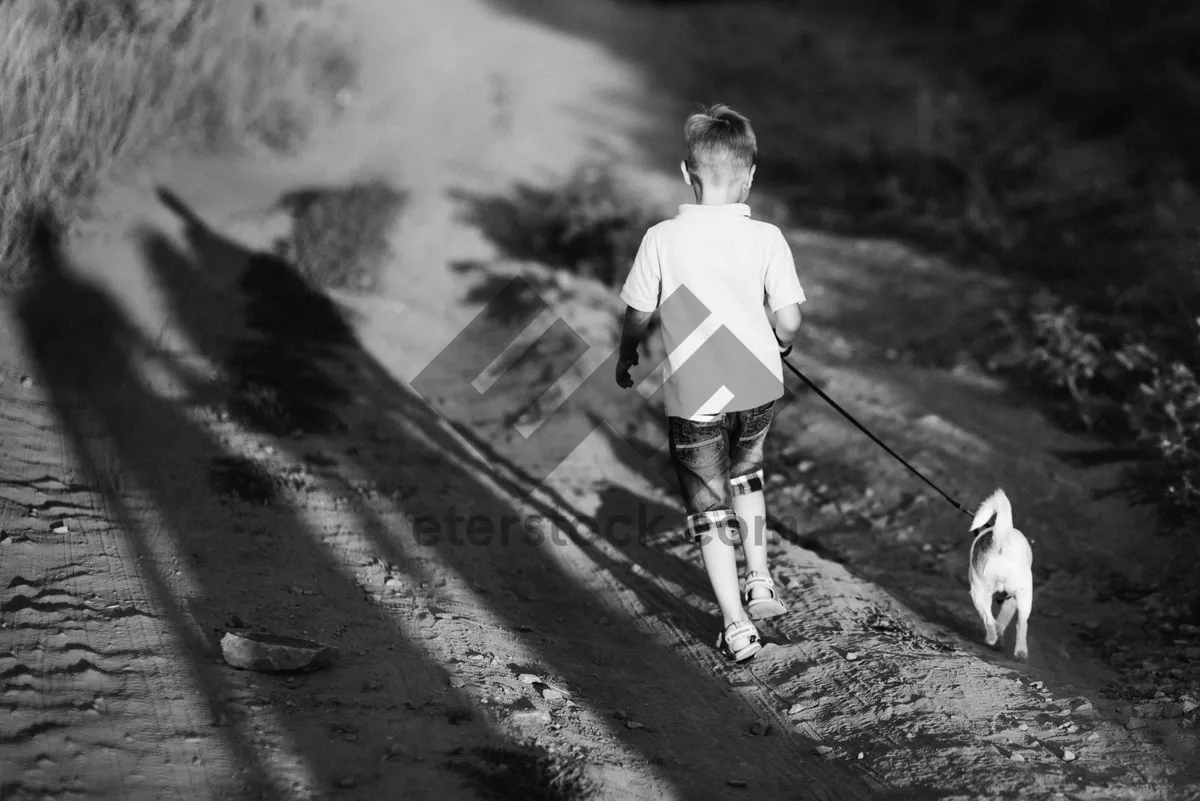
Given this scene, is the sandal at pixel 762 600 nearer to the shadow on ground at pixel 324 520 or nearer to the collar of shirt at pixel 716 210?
the shadow on ground at pixel 324 520

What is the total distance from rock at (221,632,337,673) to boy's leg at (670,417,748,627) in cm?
134

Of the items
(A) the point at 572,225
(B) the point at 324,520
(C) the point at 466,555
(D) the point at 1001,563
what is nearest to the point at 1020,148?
(A) the point at 572,225

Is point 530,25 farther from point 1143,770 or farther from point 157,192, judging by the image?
point 1143,770

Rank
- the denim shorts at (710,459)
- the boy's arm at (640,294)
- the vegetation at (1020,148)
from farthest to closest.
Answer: the vegetation at (1020,148) → the denim shorts at (710,459) → the boy's arm at (640,294)

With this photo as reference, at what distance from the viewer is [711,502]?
3.72 metres

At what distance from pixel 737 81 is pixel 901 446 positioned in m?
9.20

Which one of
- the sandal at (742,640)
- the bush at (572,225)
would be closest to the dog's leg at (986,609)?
the sandal at (742,640)

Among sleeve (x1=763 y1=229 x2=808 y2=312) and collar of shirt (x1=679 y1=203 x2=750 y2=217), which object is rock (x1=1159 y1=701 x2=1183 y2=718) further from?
collar of shirt (x1=679 y1=203 x2=750 y2=217)

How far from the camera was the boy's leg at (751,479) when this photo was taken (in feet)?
12.4

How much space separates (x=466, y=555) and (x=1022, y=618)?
2.23 metres

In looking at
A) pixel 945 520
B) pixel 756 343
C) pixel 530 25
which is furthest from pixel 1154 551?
pixel 530 25

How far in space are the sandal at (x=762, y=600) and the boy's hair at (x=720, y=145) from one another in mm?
1496

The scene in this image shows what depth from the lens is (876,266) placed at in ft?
27.6

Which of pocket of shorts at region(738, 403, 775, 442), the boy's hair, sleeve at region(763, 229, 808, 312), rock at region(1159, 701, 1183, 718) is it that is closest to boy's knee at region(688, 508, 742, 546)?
pocket of shorts at region(738, 403, 775, 442)
